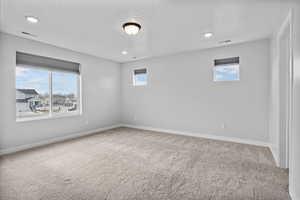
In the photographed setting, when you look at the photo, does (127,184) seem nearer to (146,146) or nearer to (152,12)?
(146,146)

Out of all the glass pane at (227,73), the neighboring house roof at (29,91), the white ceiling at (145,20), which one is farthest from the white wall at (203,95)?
the neighboring house roof at (29,91)

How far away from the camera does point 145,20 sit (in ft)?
8.54

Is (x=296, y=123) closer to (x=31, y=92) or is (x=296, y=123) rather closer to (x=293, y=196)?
(x=293, y=196)

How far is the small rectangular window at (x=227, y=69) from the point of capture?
3.89 meters

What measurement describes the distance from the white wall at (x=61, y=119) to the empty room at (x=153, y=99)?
0.09 ft

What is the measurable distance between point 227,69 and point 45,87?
4926 mm

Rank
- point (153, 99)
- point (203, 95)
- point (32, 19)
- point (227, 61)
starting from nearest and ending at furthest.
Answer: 1. point (32, 19)
2. point (227, 61)
3. point (203, 95)
4. point (153, 99)

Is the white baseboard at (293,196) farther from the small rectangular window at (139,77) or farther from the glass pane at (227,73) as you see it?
the small rectangular window at (139,77)

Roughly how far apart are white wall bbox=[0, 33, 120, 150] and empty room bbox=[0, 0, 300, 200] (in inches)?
1.0

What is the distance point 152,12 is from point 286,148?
312 centimetres

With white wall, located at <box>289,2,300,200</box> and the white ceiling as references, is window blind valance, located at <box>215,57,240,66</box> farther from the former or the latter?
white wall, located at <box>289,2,300,200</box>

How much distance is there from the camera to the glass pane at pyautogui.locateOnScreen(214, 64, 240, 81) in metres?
3.91

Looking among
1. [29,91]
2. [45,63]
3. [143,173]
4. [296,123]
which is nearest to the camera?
[296,123]

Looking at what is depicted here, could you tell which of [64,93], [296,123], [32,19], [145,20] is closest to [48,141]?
[64,93]
